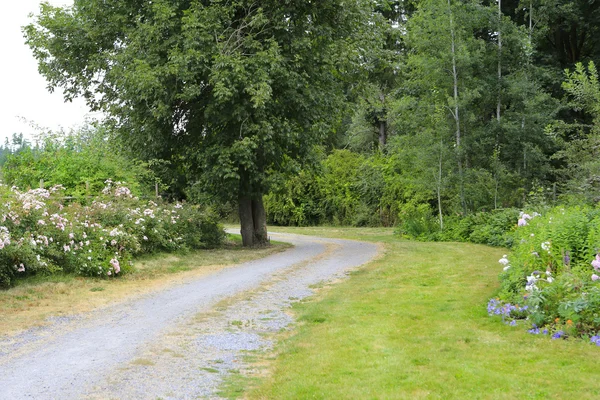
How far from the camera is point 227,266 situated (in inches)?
579

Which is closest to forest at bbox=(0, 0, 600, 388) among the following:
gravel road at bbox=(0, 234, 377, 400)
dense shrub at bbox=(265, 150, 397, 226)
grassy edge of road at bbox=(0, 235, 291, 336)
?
grassy edge of road at bbox=(0, 235, 291, 336)

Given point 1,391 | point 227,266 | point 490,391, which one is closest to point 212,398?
point 1,391

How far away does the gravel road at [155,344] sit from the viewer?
5406 millimetres

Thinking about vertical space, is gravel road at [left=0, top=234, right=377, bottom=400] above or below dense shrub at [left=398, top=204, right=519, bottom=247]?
below

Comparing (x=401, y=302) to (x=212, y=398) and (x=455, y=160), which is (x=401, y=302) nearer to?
(x=212, y=398)

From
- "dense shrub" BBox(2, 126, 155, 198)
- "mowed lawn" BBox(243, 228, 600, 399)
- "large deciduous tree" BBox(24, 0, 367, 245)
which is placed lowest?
"mowed lawn" BBox(243, 228, 600, 399)

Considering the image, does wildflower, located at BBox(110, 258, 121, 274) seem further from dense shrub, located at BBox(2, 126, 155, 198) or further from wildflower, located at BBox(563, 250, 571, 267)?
wildflower, located at BBox(563, 250, 571, 267)

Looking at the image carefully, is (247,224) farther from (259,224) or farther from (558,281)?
(558,281)

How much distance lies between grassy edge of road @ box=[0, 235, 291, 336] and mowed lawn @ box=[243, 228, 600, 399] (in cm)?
360

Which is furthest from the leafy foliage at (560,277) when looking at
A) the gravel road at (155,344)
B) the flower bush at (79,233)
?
the flower bush at (79,233)

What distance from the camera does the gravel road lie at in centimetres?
541

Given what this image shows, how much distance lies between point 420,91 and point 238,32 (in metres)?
8.83

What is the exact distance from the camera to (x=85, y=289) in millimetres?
10789

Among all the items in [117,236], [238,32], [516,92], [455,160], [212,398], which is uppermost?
[238,32]
